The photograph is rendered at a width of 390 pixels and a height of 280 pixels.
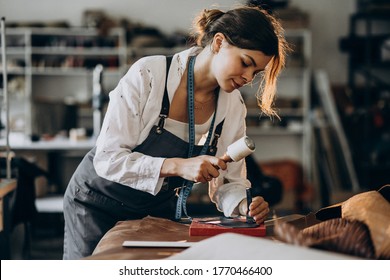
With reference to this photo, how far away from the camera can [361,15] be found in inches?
251

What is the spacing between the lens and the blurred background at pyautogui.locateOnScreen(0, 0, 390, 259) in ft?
20.7

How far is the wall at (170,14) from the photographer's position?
711cm

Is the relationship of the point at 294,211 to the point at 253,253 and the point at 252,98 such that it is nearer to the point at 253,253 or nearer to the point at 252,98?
the point at 252,98

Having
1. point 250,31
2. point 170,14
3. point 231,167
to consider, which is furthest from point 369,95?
point 250,31

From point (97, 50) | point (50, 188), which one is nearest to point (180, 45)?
point (97, 50)

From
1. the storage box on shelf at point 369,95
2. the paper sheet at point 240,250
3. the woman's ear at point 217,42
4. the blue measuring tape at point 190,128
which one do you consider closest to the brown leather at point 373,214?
the paper sheet at point 240,250

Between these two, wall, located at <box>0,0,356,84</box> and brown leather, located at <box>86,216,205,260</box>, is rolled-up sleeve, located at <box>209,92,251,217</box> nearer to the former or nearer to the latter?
brown leather, located at <box>86,216,205,260</box>

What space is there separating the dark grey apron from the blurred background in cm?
435

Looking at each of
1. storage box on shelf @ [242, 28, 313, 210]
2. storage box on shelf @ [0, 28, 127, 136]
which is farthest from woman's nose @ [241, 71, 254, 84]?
storage box on shelf @ [0, 28, 127, 136]

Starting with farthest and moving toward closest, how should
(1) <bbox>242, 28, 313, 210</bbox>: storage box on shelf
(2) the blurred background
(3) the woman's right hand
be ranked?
(1) <bbox>242, 28, 313, 210</bbox>: storage box on shelf
(2) the blurred background
(3) the woman's right hand

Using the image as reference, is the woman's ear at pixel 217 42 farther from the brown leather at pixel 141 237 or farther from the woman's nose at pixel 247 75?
the brown leather at pixel 141 237

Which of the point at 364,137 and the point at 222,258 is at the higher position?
the point at 222,258

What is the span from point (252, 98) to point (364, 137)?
127cm

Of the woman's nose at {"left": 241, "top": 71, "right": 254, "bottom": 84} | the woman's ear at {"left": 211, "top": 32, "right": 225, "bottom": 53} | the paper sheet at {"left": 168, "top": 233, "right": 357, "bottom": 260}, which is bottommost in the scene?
the paper sheet at {"left": 168, "top": 233, "right": 357, "bottom": 260}
